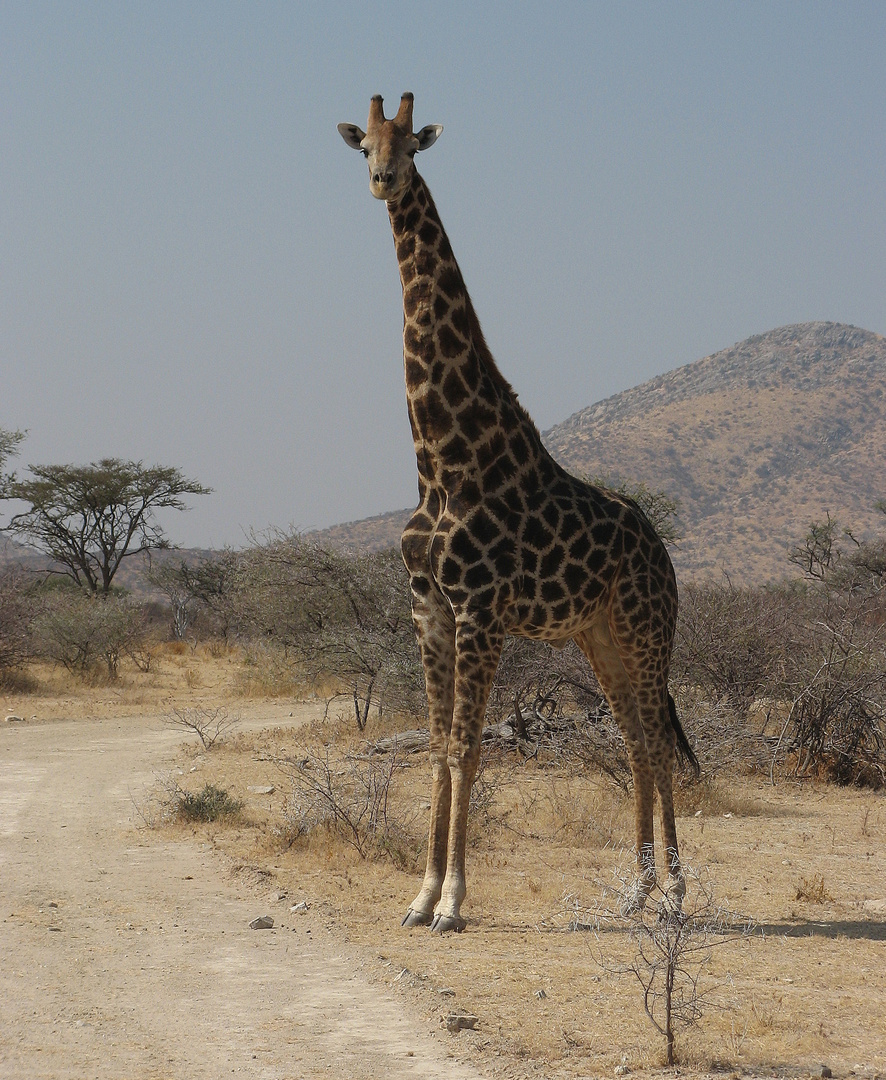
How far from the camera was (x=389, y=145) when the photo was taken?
265 inches

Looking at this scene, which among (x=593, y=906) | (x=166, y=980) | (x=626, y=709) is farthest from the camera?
(x=626, y=709)

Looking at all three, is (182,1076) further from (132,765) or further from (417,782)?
(132,765)

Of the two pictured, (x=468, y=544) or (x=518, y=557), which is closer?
(x=468, y=544)

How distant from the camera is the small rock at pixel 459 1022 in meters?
4.66

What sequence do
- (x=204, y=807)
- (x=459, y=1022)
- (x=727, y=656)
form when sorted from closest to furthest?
(x=459, y=1022) → (x=204, y=807) → (x=727, y=656)

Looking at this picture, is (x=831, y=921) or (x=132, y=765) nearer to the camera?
(x=831, y=921)

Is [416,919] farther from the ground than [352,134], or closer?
closer

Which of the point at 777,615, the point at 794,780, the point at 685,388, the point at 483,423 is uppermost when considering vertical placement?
the point at 685,388

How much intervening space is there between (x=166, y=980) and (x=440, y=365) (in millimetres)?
3717

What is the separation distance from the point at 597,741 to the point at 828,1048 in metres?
6.57

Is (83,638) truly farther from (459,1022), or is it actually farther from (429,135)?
(459,1022)

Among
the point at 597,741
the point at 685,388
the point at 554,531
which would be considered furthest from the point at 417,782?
the point at 685,388

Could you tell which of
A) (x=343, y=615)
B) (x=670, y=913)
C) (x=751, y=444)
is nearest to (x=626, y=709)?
(x=670, y=913)

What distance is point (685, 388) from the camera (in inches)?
3312
